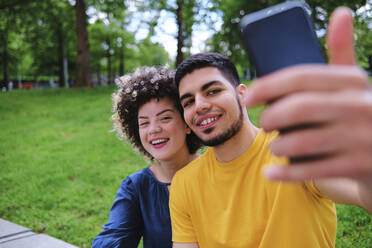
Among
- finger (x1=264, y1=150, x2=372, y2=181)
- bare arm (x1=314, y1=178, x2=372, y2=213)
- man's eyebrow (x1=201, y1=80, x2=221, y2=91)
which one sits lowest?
bare arm (x1=314, y1=178, x2=372, y2=213)

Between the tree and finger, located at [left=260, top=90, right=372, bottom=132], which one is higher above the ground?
the tree

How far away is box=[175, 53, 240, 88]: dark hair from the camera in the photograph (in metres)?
1.96

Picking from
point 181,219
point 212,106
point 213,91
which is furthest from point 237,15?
point 181,219

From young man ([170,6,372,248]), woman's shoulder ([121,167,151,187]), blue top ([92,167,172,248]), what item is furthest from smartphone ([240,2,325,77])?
woman's shoulder ([121,167,151,187])

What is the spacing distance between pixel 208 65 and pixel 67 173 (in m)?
4.72

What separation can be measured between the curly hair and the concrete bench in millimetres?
1403

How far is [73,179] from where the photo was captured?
5.51 meters

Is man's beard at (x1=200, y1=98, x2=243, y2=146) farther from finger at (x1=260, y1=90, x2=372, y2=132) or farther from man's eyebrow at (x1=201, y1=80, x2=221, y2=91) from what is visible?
finger at (x1=260, y1=90, x2=372, y2=132)

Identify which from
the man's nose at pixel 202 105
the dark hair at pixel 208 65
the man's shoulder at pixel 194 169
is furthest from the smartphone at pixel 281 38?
the man's shoulder at pixel 194 169

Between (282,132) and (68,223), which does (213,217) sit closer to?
(282,132)

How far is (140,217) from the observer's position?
2.58 metres

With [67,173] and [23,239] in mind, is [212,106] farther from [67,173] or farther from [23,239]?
[67,173]

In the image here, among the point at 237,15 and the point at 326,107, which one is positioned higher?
the point at 237,15

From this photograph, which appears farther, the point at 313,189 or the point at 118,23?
the point at 118,23
